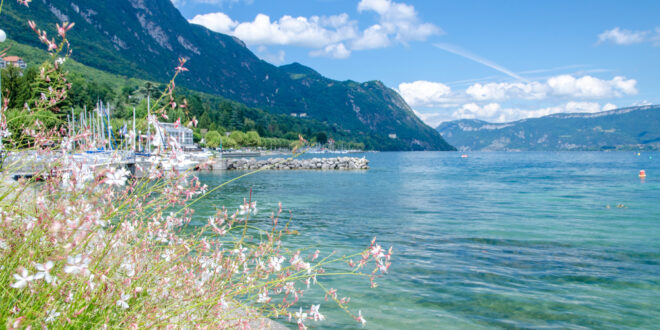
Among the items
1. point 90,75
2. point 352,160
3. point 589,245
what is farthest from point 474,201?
point 90,75

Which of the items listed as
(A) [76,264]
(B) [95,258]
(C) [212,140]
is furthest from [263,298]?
(C) [212,140]

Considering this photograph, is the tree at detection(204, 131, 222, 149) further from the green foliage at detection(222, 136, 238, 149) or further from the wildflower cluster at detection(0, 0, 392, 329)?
the wildflower cluster at detection(0, 0, 392, 329)

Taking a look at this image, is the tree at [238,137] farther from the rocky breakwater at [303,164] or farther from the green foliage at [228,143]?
the rocky breakwater at [303,164]

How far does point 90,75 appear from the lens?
16638 centimetres

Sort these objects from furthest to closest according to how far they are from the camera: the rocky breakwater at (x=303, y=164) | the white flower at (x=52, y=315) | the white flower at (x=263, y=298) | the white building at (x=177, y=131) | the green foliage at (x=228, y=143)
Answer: the green foliage at (x=228, y=143), the rocky breakwater at (x=303, y=164), the white flower at (x=263, y=298), the white building at (x=177, y=131), the white flower at (x=52, y=315)

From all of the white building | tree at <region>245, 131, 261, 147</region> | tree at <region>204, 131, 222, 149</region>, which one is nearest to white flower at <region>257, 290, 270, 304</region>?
the white building

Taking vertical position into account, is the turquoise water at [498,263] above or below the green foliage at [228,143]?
below

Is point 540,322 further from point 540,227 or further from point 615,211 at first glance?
point 615,211

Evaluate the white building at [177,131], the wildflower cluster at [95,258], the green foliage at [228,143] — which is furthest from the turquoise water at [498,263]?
the green foliage at [228,143]

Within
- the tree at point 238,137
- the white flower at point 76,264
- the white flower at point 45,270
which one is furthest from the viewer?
the tree at point 238,137

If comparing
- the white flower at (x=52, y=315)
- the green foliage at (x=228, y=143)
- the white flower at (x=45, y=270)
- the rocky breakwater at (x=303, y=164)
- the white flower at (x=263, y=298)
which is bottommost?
the rocky breakwater at (x=303, y=164)

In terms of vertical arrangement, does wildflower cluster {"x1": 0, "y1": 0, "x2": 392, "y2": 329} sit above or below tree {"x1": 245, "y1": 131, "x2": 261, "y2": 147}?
below

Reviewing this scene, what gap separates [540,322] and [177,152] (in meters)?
7.14

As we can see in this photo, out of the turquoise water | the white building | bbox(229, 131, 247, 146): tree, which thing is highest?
bbox(229, 131, 247, 146): tree
